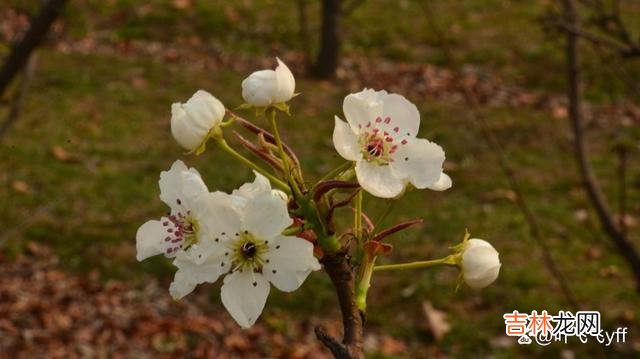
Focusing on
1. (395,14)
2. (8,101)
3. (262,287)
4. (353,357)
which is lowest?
(395,14)

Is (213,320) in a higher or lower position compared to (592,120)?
higher

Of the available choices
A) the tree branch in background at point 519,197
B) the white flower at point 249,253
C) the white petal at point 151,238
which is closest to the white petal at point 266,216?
the white flower at point 249,253

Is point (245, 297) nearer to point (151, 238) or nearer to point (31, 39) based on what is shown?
point (151, 238)

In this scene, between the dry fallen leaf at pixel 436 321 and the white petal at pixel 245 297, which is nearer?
the white petal at pixel 245 297

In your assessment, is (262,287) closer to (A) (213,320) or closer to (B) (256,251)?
(B) (256,251)

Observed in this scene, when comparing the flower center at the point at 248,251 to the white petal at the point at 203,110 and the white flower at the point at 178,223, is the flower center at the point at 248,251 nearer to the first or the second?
the white flower at the point at 178,223

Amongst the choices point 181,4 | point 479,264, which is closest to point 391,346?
point 479,264

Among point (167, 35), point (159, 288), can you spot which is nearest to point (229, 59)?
point (167, 35)
